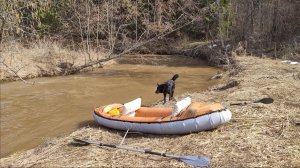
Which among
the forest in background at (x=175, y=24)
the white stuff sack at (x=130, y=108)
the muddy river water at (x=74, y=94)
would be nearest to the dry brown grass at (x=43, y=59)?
the forest in background at (x=175, y=24)

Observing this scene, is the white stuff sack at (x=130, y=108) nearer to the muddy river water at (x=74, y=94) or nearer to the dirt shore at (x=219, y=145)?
the dirt shore at (x=219, y=145)

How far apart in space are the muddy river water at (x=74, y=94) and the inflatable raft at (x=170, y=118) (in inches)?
76.0

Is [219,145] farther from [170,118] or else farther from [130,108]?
[130,108]

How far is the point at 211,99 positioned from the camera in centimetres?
975

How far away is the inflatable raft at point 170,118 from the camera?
21.7 ft

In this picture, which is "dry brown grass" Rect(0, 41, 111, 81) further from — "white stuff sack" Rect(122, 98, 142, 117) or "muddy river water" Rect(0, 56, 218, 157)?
"white stuff sack" Rect(122, 98, 142, 117)

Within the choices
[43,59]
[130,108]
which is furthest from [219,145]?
[43,59]

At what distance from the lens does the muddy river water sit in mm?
9688

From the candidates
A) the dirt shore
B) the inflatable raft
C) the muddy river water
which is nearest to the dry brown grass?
the muddy river water

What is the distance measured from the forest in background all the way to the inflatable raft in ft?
23.8

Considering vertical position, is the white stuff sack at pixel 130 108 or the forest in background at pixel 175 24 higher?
the forest in background at pixel 175 24

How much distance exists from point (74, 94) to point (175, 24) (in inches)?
380

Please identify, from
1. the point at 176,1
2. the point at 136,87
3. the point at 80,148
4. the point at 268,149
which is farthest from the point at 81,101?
the point at 176,1

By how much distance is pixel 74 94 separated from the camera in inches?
552
